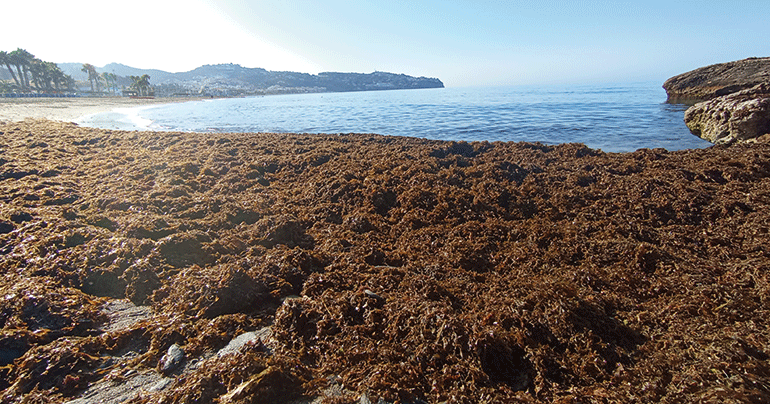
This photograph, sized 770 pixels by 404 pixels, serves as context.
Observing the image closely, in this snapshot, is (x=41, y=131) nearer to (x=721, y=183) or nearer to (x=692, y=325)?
(x=692, y=325)

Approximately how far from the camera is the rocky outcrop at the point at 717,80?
2591cm

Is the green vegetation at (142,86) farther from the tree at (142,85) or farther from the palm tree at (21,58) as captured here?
the palm tree at (21,58)

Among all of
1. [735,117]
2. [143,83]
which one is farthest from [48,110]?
[143,83]

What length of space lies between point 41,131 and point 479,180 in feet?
48.6

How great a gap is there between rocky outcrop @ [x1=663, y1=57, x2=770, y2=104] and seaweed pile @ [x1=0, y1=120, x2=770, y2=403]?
30215 mm

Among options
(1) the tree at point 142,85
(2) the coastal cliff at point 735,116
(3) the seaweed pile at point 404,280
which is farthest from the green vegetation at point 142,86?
(2) the coastal cliff at point 735,116

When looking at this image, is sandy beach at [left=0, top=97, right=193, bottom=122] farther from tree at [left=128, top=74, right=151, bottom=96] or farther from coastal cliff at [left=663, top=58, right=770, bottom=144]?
tree at [left=128, top=74, right=151, bottom=96]

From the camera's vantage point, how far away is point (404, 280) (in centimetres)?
354

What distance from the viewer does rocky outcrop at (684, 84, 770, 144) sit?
1080 cm

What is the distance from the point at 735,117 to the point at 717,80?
27.5 meters

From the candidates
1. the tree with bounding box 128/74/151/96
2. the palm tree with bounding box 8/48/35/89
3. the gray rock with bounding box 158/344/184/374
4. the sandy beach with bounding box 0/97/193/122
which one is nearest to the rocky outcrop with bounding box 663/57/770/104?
the gray rock with bounding box 158/344/184/374

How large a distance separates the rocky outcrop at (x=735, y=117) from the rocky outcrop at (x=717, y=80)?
59.7 feet

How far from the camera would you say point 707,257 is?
3.74 m

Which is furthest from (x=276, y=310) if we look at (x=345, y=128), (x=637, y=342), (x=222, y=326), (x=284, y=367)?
(x=345, y=128)
